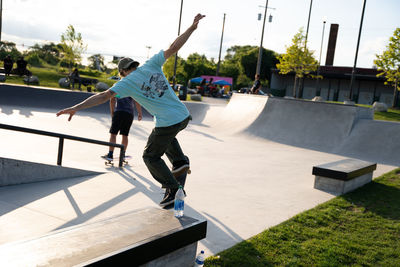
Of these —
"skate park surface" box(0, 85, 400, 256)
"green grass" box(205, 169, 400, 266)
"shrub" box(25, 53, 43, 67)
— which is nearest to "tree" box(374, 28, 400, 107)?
"skate park surface" box(0, 85, 400, 256)

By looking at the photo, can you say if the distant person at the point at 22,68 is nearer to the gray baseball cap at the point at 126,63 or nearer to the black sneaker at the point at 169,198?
the gray baseball cap at the point at 126,63

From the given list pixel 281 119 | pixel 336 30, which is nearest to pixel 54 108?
pixel 281 119

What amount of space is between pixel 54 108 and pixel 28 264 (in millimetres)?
16338

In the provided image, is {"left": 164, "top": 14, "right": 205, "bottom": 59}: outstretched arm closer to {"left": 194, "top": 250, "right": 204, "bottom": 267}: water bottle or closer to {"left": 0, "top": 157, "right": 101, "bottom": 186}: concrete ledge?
{"left": 194, "top": 250, "right": 204, "bottom": 267}: water bottle

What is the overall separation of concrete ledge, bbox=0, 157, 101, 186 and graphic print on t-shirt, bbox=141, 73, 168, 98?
276 cm

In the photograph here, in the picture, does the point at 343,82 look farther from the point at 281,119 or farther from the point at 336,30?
the point at 281,119

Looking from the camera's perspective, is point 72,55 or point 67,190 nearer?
point 67,190

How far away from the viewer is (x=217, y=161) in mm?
8797

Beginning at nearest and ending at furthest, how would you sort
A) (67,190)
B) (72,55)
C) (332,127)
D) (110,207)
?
1. (110,207)
2. (67,190)
3. (332,127)
4. (72,55)

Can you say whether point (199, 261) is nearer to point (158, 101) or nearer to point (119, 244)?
point (119, 244)

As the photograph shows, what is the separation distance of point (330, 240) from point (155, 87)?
109 inches

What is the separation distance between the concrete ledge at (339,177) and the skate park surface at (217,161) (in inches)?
11.5

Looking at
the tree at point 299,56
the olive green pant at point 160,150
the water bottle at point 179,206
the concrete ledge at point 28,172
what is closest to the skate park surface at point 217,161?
the concrete ledge at point 28,172

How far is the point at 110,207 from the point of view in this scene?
4.59 m
